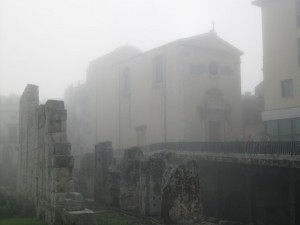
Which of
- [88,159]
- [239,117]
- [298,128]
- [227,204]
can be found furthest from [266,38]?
[88,159]

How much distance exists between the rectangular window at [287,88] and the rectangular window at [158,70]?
1050 cm

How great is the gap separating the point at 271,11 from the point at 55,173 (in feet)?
64.1

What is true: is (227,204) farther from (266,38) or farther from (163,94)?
(163,94)

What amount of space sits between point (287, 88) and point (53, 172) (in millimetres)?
17739

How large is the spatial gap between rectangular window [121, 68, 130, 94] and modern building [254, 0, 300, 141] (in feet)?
49.4

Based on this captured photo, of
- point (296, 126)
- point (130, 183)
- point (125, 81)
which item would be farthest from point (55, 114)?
point (125, 81)

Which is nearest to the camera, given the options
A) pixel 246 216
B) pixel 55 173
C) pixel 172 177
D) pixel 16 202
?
pixel 55 173

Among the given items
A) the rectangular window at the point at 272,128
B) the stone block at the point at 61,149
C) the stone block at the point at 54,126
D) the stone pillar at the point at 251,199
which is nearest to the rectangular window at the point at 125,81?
the rectangular window at the point at 272,128

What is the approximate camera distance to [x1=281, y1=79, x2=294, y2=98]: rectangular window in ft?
80.7

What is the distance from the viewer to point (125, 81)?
127ft

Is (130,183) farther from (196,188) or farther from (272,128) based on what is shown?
(272,128)

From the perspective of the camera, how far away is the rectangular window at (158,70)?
1292 inches

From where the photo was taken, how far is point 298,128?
2352 centimetres

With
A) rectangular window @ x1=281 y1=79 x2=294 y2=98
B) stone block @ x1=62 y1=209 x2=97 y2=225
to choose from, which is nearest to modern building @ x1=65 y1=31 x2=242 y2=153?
rectangular window @ x1=281 y1=79 x2=294 y2=98
